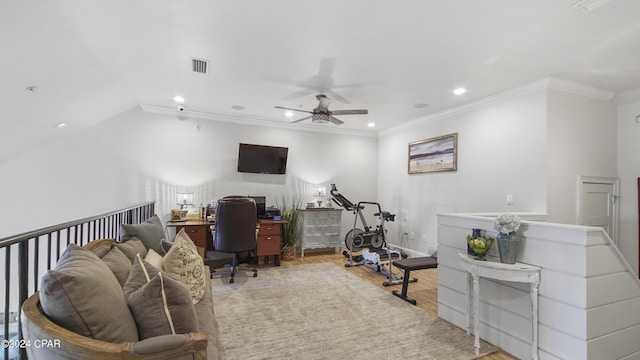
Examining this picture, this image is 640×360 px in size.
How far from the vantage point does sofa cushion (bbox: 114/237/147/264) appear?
1.80 metres

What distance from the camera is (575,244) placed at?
202 cm

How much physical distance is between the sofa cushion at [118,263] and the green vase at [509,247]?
2625mm

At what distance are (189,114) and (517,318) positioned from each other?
216 inches

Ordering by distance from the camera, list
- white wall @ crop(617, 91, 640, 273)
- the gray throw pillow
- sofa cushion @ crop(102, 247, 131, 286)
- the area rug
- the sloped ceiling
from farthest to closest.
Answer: white wall @ crop(617, 91, 640, 273) < the area rug < the sloped ceiling < sofa cushion @ crop(102, 247, 131, 286) < the gray throw pillow

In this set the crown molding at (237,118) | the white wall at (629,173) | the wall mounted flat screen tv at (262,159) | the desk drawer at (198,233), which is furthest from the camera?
the wall mounted flat screen tv at (262,159)

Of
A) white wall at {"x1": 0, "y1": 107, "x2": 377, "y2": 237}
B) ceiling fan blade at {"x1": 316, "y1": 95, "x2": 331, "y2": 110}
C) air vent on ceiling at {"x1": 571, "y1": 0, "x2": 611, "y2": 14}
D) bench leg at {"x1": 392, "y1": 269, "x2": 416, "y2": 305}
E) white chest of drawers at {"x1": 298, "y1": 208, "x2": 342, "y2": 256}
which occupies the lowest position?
bench leg at {"x1": 392, "y1": 269, "x2": 416, "y2": 305}

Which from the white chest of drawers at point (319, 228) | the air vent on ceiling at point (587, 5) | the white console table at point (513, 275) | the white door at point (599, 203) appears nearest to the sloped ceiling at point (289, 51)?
the air vent on ceiling at point (587, 5)

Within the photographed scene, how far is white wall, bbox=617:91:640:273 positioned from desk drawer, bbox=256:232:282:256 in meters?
4.94

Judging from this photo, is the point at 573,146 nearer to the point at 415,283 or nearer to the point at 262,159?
the point at 415,283

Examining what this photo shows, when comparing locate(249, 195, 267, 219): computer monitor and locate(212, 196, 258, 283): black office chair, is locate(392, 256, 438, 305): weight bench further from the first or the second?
locate(249, 195, 267, 219): computer monitor

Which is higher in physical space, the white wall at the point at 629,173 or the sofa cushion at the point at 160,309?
the white wall at the point at 629,173

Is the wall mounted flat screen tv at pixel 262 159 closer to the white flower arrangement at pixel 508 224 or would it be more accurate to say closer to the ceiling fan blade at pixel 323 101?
the ceiling fan blade at pixel 323 101

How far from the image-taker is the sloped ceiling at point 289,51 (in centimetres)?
219

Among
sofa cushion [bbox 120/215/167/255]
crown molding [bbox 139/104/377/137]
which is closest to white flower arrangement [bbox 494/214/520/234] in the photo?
sofa cushion [bbox 120/215/167/255]
